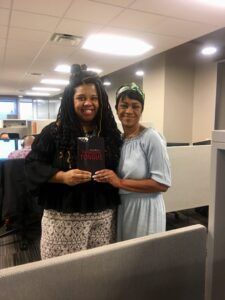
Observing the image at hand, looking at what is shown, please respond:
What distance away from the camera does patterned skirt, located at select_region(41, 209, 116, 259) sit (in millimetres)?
1175

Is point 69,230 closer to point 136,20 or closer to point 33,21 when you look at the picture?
point 136,20

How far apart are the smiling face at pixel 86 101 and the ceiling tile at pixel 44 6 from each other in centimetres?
166

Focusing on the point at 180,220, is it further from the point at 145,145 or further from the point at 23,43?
the point at 23,43

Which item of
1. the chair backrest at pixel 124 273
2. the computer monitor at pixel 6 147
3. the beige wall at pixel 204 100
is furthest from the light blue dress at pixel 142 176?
the beige wall at pixel 204 100

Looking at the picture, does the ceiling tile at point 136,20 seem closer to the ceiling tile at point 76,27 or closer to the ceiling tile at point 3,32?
the ceiling tile at point 76,27

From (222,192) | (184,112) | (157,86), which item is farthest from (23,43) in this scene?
(222,192)

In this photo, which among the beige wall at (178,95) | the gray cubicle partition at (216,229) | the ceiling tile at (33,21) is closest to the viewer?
the gray cubicle partition at (216,229)

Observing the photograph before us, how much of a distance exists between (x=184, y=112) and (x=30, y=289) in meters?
4.94

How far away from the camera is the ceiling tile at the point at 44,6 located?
8.17 feet

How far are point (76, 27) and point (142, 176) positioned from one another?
8.22 feet

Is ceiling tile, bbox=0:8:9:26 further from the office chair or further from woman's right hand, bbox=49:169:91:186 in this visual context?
woman's right hand, bbox=49:169:91:186

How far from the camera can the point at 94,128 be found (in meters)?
1.25

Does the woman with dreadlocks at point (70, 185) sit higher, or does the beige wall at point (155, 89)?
the beige wall at point (155, 89)

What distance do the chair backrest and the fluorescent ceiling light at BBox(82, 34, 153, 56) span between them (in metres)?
3.32
